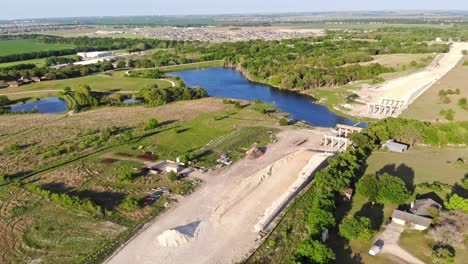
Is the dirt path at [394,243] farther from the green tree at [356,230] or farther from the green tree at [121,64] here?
the green tree at [121,64]

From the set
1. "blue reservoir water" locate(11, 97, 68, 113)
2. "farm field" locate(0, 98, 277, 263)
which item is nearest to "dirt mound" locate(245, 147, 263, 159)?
"farm field" locate(0, 98, 277, 263)

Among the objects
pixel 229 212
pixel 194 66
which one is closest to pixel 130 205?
pixel 229 212

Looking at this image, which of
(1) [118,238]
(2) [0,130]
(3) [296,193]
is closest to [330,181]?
(3) [296,193]

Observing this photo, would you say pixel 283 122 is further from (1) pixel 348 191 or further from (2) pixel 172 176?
(2) pixel 172 176

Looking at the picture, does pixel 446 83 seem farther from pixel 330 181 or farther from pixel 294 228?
pixel 294 228

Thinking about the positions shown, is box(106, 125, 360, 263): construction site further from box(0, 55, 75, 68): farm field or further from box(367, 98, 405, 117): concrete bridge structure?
box(0, 55, 75, 68): farm field

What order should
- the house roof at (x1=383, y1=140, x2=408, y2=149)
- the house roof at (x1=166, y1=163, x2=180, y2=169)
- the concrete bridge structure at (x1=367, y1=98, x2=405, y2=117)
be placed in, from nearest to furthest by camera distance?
the house roof at (x1=166, y1=163, x2=180, y2=169) → the house roof at (x1=383, y1=140, x2=408, y2=149) → the concrete bridge structure at (x1=367, y1=98, x2=405, y2=117)
